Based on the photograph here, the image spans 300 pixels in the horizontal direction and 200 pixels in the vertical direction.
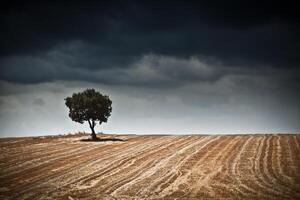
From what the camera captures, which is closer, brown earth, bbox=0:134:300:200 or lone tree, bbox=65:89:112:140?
brown earth, bbox=0:134:300:200

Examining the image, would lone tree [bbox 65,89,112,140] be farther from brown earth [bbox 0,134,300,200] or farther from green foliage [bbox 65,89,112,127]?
brown earth [bbox 0,134,300,200]

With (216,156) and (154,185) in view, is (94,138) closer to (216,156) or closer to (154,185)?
(216,156)

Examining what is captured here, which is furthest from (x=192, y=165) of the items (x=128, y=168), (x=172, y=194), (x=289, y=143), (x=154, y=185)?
(x=289, y=143)

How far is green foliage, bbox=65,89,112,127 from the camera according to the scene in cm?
6053

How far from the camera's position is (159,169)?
31.5m

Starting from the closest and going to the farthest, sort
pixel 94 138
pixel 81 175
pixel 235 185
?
pixel 235 185 < pixel 81 175 < pixel 94 138

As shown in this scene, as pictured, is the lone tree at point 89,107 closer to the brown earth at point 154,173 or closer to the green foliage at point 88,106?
the green foliage at point 88,106

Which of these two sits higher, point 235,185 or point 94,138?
point 94,138

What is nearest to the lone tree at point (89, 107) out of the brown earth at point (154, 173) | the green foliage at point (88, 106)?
the green foliage at point (88, 106)

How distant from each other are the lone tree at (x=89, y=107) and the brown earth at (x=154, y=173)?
56.5 ft

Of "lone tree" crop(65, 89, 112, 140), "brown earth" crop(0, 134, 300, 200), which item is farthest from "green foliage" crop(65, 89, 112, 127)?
"brown earth" crop(0, 134, 300, 200)

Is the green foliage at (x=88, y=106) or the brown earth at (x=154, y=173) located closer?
the brown earth at (x=154, y=173)

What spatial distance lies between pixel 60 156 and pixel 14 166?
23.2ft

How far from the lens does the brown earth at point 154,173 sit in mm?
23047
